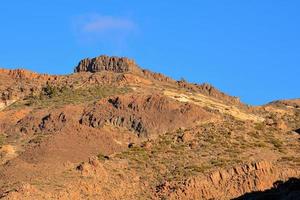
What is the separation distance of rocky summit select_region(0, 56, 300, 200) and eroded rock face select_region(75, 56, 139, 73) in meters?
0.38

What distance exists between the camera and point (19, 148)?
6744 cm

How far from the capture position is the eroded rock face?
89375mm

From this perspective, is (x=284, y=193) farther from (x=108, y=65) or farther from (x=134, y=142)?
(x=108, y=65)

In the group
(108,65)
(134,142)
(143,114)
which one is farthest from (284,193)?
(108,65)

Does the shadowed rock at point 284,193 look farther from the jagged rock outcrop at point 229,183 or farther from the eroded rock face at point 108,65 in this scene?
the eroded rock face at point 108,65

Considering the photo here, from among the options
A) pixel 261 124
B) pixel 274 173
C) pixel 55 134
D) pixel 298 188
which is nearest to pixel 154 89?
pixel 261 124

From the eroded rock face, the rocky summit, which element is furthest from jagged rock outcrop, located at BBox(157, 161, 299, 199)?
the eroded rock face

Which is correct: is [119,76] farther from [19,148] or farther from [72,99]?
[19,148]

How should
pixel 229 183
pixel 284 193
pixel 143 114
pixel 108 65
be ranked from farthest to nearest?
pixel 108 65 < pixel 143 114 < pixel 229 183 < pixel 284 193

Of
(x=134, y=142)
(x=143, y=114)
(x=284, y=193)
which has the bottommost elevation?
(x=284, y=193)

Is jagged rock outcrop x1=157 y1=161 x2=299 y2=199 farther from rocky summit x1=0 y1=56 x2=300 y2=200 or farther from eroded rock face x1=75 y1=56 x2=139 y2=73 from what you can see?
eroded rock face x1=75 y1=56 x2=139 y2=73

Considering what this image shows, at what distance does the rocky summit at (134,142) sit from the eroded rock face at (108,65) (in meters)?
0.38

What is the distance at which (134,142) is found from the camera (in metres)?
69.2

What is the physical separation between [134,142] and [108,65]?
891 inches
